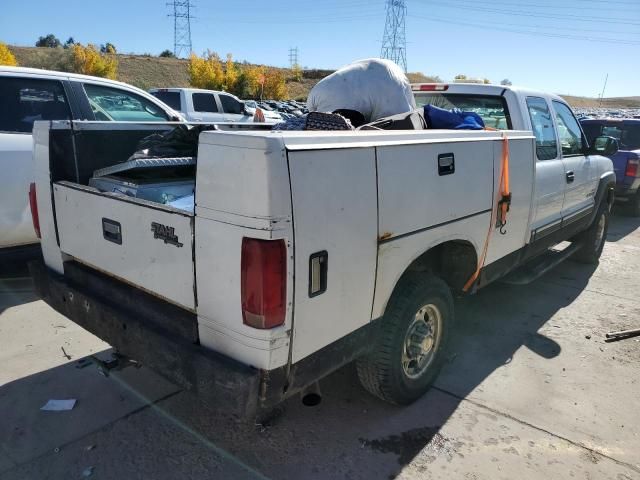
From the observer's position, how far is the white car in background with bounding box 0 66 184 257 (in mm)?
4445

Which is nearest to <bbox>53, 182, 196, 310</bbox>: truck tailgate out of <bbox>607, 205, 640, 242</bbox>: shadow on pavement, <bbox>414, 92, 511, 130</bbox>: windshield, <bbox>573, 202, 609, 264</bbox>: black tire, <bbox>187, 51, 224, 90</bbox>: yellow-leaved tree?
<bbox>414, 92, 511, 130</bbox>: windshield

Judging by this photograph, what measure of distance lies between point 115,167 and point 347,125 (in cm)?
145

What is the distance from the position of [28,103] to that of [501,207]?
4.39 m

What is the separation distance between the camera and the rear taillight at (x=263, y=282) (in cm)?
192

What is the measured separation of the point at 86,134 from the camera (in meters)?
3.15

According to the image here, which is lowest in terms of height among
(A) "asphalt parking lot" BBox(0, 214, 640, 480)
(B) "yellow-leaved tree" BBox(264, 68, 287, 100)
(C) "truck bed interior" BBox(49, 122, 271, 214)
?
(A) "asphalt parking lot" BBox(0, 214, 640, 480)

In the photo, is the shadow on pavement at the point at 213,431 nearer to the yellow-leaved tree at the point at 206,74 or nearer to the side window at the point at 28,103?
the side window at the point at 28,103

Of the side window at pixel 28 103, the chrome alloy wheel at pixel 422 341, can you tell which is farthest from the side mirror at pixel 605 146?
the side window at pixel 28 103

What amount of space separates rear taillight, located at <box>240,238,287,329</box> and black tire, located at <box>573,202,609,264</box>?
17.2 ft

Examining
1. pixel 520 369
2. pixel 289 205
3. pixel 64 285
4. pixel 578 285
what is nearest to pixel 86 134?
pixel 64 285

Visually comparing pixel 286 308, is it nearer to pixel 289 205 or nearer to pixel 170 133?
pixel 289 205

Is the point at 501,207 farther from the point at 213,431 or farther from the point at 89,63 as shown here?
the point at 89,63

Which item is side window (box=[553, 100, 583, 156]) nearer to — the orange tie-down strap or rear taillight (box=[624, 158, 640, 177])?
the orange tie-down strap

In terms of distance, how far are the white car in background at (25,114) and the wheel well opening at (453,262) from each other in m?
3.65
